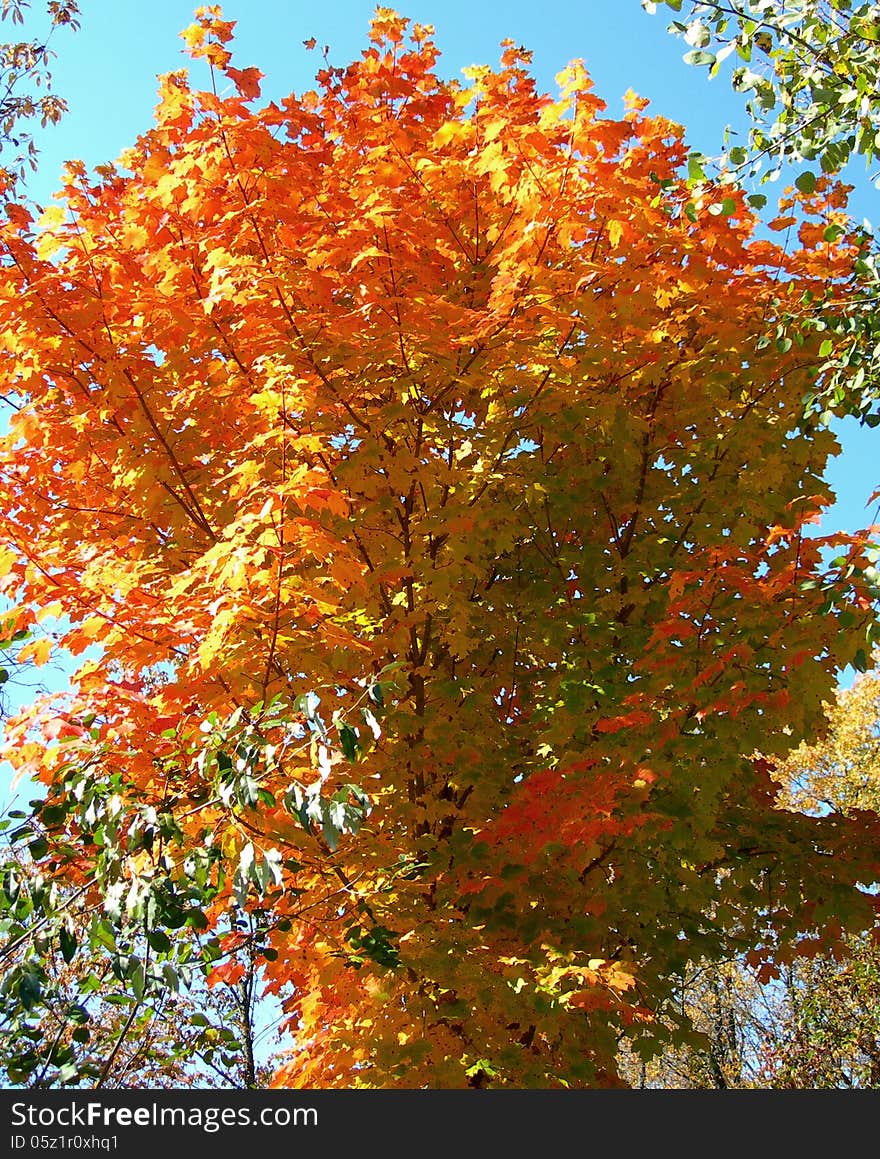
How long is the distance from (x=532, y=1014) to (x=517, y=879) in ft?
2.16

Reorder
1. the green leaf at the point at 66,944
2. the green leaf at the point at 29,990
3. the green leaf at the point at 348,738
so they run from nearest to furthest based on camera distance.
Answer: the green leaf at the point at 29,990 < the green leaf at the point at 66,944 < the green leaf at the point at 348,738

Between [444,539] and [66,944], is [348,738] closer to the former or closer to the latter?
[66,944]

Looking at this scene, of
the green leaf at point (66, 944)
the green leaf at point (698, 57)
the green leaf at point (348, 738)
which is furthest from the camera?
the green leaf at point (698, 57)

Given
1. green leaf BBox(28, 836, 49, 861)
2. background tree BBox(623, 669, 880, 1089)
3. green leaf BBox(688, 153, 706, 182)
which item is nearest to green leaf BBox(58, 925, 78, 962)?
green leaf BBox(28, 836, 49, 861)

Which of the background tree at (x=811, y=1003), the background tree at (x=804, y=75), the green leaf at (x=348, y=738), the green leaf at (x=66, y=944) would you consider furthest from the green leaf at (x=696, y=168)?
the background tree at (x=811, y=1003)

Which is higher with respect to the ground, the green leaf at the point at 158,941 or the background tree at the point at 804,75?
the background tree at the point at 804,75

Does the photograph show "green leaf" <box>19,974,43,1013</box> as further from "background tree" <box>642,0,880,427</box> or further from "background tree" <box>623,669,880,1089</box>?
"background tree" <box>623,669,880,1089</box>

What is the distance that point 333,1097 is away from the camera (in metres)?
4.66

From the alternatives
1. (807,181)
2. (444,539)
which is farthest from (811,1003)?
(807,181)

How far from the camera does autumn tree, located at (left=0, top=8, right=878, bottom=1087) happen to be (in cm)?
473

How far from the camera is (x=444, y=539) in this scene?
597 cm

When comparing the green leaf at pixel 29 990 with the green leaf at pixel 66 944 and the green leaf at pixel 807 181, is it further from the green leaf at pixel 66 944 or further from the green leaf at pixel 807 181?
the green leaf at pixel 807 181

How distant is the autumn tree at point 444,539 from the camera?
473 cm

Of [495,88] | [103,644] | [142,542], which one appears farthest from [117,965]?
[495,88]
